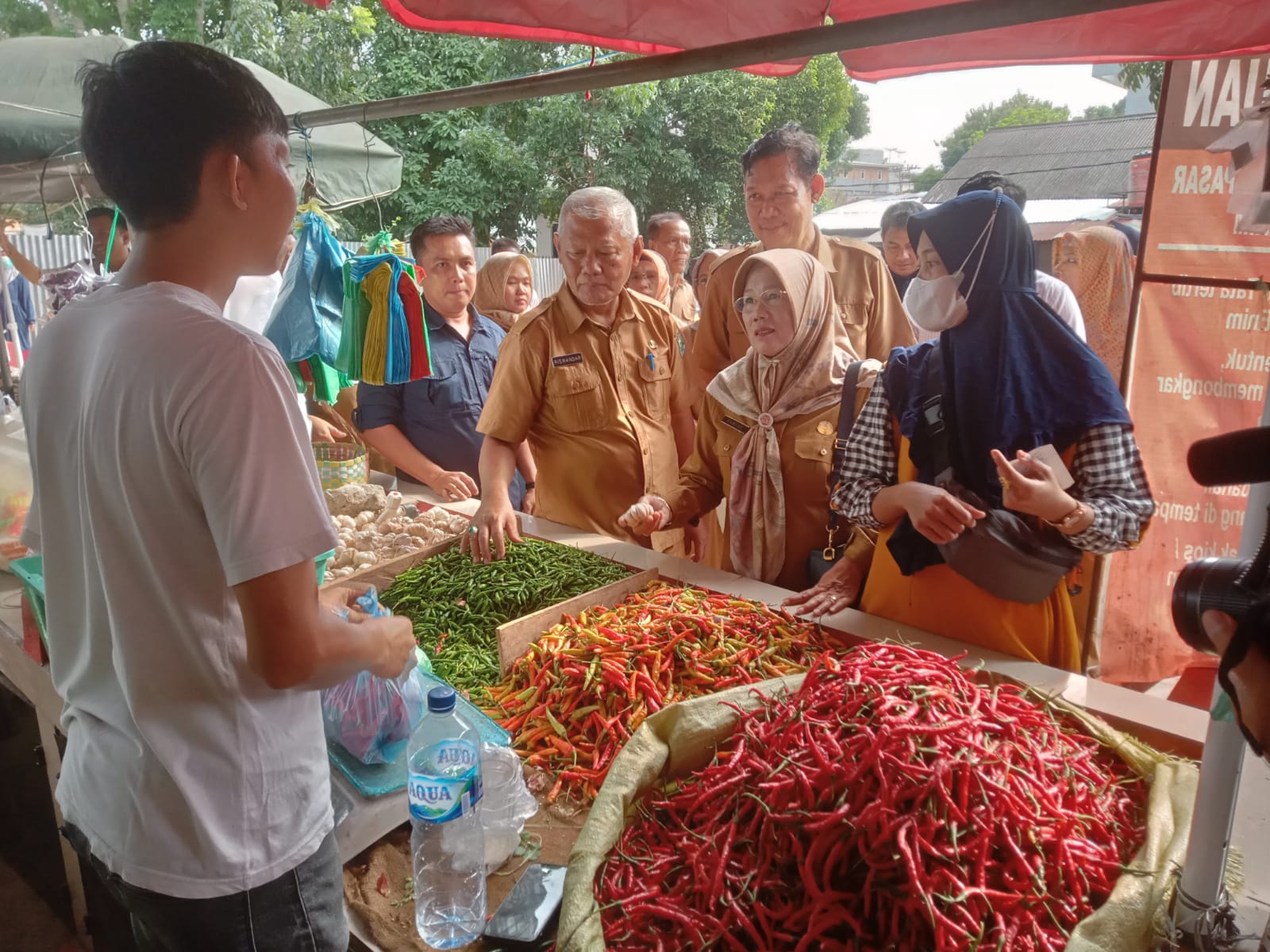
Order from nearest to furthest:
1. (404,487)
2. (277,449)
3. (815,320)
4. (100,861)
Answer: (277,449), (100,861), (815,320), (404,487)

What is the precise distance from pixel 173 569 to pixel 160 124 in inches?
23.9

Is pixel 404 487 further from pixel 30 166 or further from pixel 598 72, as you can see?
pixel 30 166

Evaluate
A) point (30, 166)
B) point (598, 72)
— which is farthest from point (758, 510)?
point (30, 166)

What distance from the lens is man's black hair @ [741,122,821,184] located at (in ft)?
11.9

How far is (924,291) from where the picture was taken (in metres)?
2.26

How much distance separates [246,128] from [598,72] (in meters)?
1.17

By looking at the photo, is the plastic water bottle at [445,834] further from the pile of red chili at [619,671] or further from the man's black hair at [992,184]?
the man's black hair at [992,184]

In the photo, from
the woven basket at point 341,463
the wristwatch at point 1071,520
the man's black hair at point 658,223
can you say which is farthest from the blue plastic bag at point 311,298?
the man's black hair at point 658,223

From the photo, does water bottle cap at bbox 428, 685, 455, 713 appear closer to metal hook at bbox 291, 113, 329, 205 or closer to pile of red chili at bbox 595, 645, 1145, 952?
pile of red chili at bbox 595, 645, 1145, 952

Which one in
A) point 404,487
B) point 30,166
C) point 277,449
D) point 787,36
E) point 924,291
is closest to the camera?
point 277,449

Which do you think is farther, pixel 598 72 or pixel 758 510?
pixel 758 510

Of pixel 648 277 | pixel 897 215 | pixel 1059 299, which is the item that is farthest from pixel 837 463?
pixel 648 277

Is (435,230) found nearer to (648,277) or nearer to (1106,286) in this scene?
(648,277)

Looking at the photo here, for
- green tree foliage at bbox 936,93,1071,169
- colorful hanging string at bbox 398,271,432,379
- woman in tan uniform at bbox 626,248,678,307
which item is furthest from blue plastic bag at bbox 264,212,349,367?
green tree foliage at bbox 936,93,1071,169
